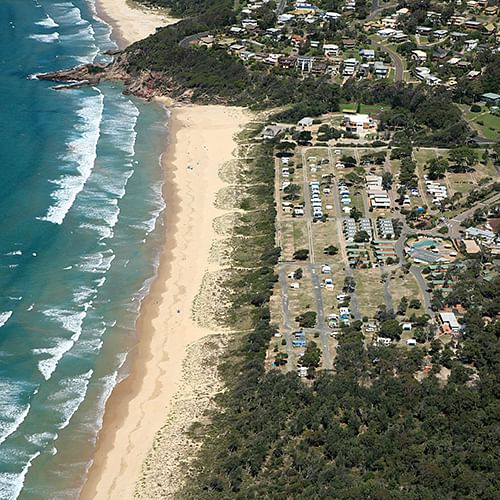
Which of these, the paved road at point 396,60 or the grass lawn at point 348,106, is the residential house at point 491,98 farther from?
the grass lawn at point 348,106

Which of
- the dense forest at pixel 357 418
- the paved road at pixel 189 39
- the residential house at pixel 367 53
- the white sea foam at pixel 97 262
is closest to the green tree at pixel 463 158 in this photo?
the dense forest at pixel 357 418

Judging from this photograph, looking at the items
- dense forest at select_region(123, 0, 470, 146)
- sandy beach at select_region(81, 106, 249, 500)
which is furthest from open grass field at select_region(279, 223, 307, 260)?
dense forest at select_region(123, 0, 470, 146)

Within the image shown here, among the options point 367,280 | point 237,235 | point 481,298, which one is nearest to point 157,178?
point 237,235

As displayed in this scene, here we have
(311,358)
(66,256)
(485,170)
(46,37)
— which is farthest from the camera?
(46,37)

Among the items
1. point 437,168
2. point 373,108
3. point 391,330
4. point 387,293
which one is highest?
point 391,330

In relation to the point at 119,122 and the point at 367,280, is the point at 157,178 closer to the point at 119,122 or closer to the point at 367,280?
the point at 119,122

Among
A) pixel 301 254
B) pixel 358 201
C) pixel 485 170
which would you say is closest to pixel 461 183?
pixel 485 170

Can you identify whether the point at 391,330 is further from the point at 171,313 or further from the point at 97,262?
the point at 97,262

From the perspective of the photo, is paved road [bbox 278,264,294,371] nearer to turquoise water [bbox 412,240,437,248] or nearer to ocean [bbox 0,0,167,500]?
ocean [bbox 0,0,167,500]
